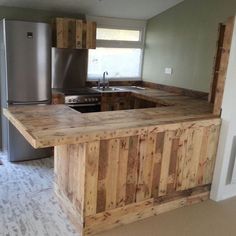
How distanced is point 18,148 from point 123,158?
2.07 meters

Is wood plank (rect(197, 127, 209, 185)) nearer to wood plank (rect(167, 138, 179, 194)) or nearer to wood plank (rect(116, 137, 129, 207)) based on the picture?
wood plank (rect(167, 138, 179, 194))

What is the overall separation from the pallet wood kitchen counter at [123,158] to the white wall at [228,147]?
3.3 inches

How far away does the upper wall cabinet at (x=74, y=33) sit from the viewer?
14.0 feet

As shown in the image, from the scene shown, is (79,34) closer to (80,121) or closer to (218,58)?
(218,58)

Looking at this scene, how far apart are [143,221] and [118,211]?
306 mm

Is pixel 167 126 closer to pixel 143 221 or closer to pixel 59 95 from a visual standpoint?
pixel 143 221

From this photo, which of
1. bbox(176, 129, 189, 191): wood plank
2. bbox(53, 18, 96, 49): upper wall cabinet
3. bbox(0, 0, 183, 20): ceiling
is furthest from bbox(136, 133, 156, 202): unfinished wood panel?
bbox(0, 0, 183, 20): ceiling

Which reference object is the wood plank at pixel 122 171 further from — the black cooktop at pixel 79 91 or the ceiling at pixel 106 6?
the ceiling at pixel 106 6

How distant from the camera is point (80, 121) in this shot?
2566 millimetres

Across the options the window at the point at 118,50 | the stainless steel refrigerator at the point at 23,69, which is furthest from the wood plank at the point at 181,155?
the window at the point at 118,50

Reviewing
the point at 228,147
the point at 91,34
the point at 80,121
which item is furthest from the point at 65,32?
→ the point at 228,147

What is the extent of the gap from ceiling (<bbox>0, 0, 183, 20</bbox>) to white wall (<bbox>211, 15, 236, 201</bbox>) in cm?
209

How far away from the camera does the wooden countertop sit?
219 cm

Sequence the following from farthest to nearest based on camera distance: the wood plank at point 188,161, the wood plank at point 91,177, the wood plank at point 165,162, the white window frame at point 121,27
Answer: the white window frame at point 121,27
the wood plank at point 188,161
the wood plank at point 165,162
the wood plank at point 91,177
